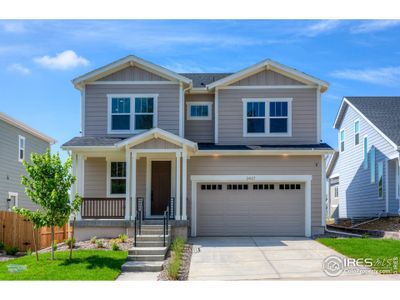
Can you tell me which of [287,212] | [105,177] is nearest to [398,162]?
[287,212]

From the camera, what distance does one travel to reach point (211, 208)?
20.7 meters

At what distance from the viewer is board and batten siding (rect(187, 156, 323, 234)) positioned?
2061 centimetres

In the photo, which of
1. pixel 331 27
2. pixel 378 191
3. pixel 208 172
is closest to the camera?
pixel 331 27

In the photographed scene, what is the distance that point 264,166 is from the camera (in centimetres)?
2064

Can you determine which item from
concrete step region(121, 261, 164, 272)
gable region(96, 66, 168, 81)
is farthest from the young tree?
gable region(96, 66, 168, 81)

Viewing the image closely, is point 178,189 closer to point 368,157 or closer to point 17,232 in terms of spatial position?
point 17,232

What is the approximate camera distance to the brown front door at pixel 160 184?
20.6 meters

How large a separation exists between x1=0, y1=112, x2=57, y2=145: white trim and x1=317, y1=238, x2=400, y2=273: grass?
46.8 ft

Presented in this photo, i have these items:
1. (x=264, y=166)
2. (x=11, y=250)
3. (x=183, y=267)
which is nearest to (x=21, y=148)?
(x=11, y=250)

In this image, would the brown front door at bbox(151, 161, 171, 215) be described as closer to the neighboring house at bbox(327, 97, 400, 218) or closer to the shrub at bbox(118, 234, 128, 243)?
the shrub at bbox(118, 234, 128, 243)

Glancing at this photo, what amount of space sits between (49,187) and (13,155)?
1253 centimetres

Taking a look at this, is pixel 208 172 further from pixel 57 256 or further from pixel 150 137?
pixel 57 256

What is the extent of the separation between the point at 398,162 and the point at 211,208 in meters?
7.43

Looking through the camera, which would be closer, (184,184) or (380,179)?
(184,184)
